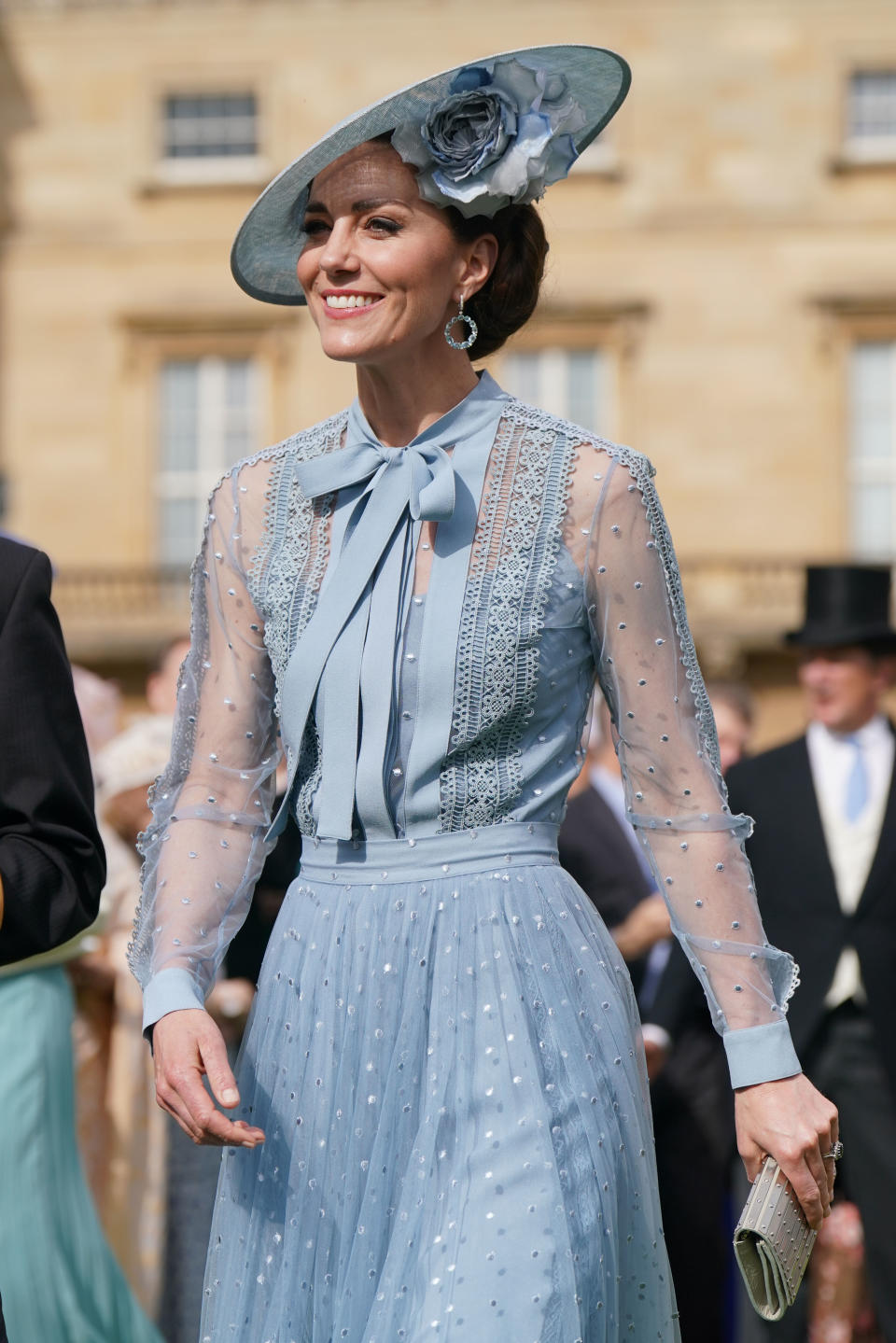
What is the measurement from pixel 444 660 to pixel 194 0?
74.6ft

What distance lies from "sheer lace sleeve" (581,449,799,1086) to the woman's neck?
218mm

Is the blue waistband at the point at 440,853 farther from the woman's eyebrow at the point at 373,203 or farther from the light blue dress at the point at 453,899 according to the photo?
the woman's eyebrow at the point at 373,203

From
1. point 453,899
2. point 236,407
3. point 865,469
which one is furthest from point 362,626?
point 236,407

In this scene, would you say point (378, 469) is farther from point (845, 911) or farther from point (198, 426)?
point (198, 426)

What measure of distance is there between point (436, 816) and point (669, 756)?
31 centimetres

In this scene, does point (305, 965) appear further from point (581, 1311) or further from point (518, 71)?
point (518, 71)

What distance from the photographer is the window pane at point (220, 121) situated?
961 inches

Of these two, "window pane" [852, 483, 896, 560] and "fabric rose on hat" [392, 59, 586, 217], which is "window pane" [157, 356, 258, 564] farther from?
"fabric rose on hat" [392, 59, 586, 217]

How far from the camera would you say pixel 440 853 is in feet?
9.09

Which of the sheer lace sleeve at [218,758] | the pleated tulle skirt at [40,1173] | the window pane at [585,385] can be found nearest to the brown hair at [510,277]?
the sheer lace sleeve at [218,758]

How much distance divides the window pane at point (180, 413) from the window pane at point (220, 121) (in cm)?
233

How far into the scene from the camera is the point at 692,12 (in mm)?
23656

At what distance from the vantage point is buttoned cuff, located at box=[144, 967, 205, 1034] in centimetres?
271

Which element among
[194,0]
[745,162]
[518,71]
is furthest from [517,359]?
[518,71]
